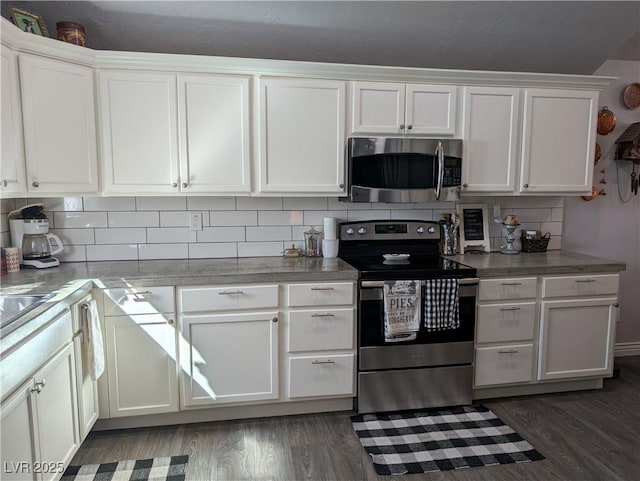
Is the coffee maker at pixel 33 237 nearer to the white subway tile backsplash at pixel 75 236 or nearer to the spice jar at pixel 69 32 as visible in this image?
the white subway tile backsplash at pixel 75 236

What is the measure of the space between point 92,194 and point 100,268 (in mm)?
442

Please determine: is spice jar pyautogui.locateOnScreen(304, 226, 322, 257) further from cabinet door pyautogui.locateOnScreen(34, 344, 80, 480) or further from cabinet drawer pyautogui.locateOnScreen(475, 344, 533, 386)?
cabinet door pyautogui.locateOnScreen(34, 344, 80, 480)

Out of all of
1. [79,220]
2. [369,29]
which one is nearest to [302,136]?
[369,29]

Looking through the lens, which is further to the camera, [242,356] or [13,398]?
[242,356]

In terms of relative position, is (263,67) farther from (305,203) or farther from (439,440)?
(439,440)

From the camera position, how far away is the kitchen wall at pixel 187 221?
280 centimetres

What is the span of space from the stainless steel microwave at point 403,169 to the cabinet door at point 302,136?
0.12 metres

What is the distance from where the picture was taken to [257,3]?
2531 millimetres

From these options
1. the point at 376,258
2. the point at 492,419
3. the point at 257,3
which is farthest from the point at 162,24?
the point at 492,419

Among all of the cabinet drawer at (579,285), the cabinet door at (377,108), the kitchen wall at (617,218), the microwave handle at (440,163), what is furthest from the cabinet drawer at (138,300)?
the kitchen wall at (617,218)

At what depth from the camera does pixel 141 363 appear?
94.5 inches

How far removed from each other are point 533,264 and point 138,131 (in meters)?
2.61

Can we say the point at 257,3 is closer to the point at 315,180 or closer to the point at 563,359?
the point at 315,180

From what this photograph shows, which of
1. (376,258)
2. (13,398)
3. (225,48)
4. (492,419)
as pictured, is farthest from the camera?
(376,258)
